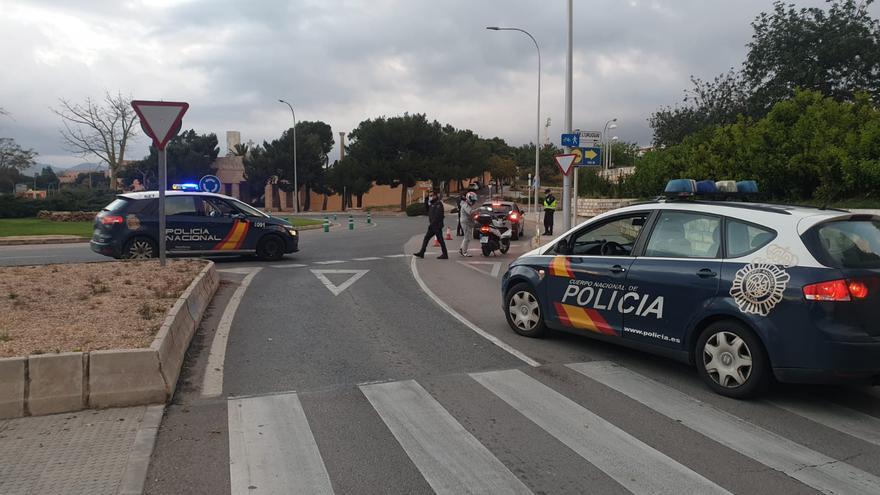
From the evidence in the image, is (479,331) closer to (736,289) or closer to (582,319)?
(582,319)

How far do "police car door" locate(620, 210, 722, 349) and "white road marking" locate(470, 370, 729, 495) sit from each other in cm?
116

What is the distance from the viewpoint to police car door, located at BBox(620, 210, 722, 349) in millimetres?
5668

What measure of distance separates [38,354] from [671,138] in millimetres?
42541

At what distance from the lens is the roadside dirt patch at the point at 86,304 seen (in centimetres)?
585

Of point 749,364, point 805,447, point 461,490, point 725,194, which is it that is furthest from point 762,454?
point 725,194

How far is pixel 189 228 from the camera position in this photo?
14789 mm

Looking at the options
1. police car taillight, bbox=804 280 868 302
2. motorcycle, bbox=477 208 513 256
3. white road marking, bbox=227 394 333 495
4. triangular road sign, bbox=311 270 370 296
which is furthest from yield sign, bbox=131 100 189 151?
Answer: motorcycle, bbox=477 208 513 256

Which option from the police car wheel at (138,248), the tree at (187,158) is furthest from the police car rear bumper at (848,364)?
the tree at (187,158)

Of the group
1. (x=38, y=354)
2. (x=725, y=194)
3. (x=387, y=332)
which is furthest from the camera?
(x=387, y=332)

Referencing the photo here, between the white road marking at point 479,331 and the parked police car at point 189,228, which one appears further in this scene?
the parked police car at point 189,228

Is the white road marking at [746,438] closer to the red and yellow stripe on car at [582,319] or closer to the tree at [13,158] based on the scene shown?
the red and yellow stripe on car at [582,319]

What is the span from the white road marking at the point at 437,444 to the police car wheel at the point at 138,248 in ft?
33.5

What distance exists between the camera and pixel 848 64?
116ft

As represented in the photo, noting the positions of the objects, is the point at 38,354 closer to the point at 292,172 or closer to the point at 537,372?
the point at 537,372
